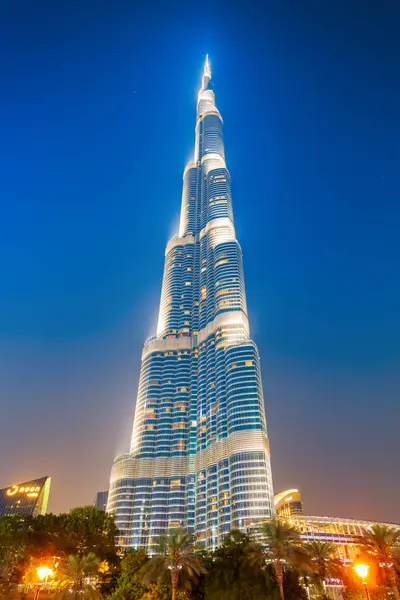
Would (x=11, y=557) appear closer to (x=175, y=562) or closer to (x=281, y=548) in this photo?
(x=175, y=562)

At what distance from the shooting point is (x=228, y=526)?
149m

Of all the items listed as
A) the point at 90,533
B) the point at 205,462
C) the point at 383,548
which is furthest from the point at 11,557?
the point at 205,462

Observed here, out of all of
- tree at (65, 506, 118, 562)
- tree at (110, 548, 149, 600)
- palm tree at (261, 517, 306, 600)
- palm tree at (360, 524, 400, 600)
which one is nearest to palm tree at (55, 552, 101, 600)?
tree at (110, 548, 149, 600)

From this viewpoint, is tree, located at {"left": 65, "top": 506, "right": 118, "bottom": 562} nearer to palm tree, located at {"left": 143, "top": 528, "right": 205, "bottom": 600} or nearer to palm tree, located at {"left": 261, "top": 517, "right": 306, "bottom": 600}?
palm tree, located at {"left": 143, "top": 528, "right": 205, "bottom": 600}

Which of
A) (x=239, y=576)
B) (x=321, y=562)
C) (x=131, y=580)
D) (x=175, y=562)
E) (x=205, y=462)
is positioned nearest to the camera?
(x=175, y=562)

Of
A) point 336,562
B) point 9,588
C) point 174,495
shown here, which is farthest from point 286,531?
point 174,495

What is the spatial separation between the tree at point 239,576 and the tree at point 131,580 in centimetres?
1020

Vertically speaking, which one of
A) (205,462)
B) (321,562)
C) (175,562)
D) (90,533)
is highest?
(205,462)

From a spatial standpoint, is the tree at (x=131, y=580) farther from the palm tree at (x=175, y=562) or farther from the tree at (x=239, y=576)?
the tree at (x=239, y=576)

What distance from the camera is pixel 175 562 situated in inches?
1986

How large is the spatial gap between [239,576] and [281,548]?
7.38m

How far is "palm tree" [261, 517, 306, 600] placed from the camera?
48594 millimetres

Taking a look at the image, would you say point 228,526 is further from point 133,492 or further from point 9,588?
point 9,588

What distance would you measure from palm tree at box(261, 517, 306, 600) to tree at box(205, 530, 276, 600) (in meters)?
1.72
